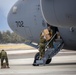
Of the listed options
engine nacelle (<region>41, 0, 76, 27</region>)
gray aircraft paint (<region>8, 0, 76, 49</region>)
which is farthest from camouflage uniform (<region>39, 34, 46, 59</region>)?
engine nacelle (<region>41, 0, 76, 27</region>)

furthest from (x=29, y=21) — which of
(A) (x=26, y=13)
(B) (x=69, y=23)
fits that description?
(B) (x=69, y=23)

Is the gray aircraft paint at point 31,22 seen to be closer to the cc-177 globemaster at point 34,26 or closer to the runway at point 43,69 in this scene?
the cc-177 globemaster at point 34,26

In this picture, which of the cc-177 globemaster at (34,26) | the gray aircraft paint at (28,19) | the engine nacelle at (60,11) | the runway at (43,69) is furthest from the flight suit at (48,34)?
the engine nacelle at (60,11)

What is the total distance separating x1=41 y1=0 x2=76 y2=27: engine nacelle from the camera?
11.6 meters

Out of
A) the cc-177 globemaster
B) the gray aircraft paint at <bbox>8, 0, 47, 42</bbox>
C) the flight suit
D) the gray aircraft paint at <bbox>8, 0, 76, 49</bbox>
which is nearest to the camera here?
the gray aircraft paint at <bbox>8, 0, 76, 49</bbox>

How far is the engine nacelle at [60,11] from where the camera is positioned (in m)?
11.6

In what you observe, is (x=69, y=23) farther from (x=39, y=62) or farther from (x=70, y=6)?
(x=39, y=62)

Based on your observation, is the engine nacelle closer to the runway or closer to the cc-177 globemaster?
the runway

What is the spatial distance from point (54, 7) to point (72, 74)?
490 centimetres

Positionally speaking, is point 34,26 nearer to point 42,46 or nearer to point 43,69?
point 42,46

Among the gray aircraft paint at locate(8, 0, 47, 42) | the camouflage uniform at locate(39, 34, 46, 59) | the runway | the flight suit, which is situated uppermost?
the gray aircraft paint at locate(8, 0, 47, 42)

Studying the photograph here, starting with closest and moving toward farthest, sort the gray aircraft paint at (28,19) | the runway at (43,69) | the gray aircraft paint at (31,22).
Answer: the runway at (43,69), the gray aircraft paint at (31,22), the gray aircraft paint at (28,19)

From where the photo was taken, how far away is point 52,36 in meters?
22.1

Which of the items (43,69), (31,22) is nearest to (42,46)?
(31,22)
